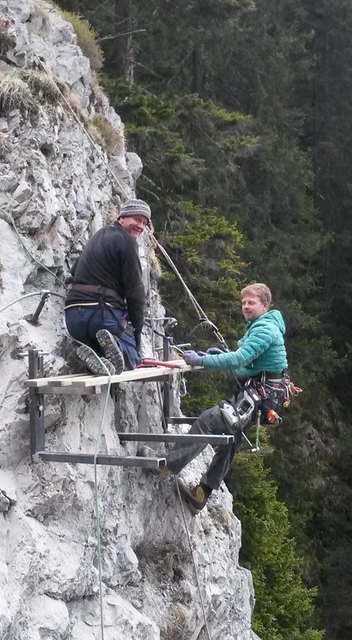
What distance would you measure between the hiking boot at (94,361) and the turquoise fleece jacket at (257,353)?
2.77ft

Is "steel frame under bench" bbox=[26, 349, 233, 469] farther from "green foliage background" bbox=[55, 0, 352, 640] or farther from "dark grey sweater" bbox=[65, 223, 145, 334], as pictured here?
"green foliage background" bbox=[55, 0, 352, 640]

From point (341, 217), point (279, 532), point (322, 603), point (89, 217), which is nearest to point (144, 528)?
point (89, 217)

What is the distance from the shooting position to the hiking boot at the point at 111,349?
5539mm

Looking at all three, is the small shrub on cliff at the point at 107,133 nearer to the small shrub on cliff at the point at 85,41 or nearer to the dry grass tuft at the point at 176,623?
the small shrub on cliff at the point at 85,41

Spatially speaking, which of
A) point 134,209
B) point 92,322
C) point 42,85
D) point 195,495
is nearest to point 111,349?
point 92,322

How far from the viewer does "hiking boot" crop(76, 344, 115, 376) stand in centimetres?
547

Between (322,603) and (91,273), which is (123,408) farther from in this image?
(322,603)

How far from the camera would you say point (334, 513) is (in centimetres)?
1891

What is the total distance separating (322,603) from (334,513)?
2.29 meters

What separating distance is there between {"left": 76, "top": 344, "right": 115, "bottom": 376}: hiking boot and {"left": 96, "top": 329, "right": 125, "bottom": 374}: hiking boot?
0.04 metres

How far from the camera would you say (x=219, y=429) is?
6336 mm

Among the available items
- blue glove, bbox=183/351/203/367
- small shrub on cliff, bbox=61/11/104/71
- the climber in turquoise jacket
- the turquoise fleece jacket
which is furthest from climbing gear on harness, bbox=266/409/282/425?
small shrub on cliff, bbox=61/11/104/71

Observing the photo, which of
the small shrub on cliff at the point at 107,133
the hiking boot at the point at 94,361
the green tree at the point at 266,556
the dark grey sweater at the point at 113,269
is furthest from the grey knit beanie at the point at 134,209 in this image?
the green tree at the point at 266,556

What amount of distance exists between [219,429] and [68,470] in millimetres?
1399
